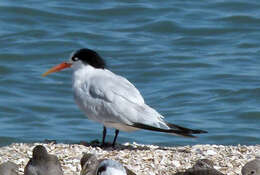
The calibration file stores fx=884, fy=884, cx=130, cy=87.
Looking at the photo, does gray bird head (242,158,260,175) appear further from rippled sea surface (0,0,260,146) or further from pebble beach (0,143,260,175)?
rippled sea surface (0,0,260,146)

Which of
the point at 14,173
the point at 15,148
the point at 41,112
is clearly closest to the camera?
the point at 14,173

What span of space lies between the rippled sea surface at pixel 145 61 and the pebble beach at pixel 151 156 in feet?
11.9

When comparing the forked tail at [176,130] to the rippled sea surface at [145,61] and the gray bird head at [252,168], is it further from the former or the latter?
the rippled sea surface at [145,61]

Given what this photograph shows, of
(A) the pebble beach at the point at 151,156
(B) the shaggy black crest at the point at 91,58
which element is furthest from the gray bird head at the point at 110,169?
(B) the shaggy black crest at the point at 91,58

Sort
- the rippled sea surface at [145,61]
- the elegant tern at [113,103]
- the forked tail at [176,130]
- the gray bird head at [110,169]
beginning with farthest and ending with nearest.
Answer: the rippled sea surface at [145,61]
the elegant tern at [113,103]
the forked tail at [176,130]
the gray bird head at [110,169]

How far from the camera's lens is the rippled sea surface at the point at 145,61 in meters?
13.3

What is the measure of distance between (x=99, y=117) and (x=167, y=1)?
34.0 feet

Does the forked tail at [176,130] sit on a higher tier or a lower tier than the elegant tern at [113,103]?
lower

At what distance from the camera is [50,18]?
1789 cm

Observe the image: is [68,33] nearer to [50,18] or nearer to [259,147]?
[50,18]

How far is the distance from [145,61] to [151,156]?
767cm

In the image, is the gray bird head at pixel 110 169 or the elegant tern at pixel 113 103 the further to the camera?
the elegant tern at pixel 113 103

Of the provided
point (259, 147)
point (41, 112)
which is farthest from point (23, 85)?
point (259, 147)

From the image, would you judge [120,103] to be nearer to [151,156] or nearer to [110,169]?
[151,156]
